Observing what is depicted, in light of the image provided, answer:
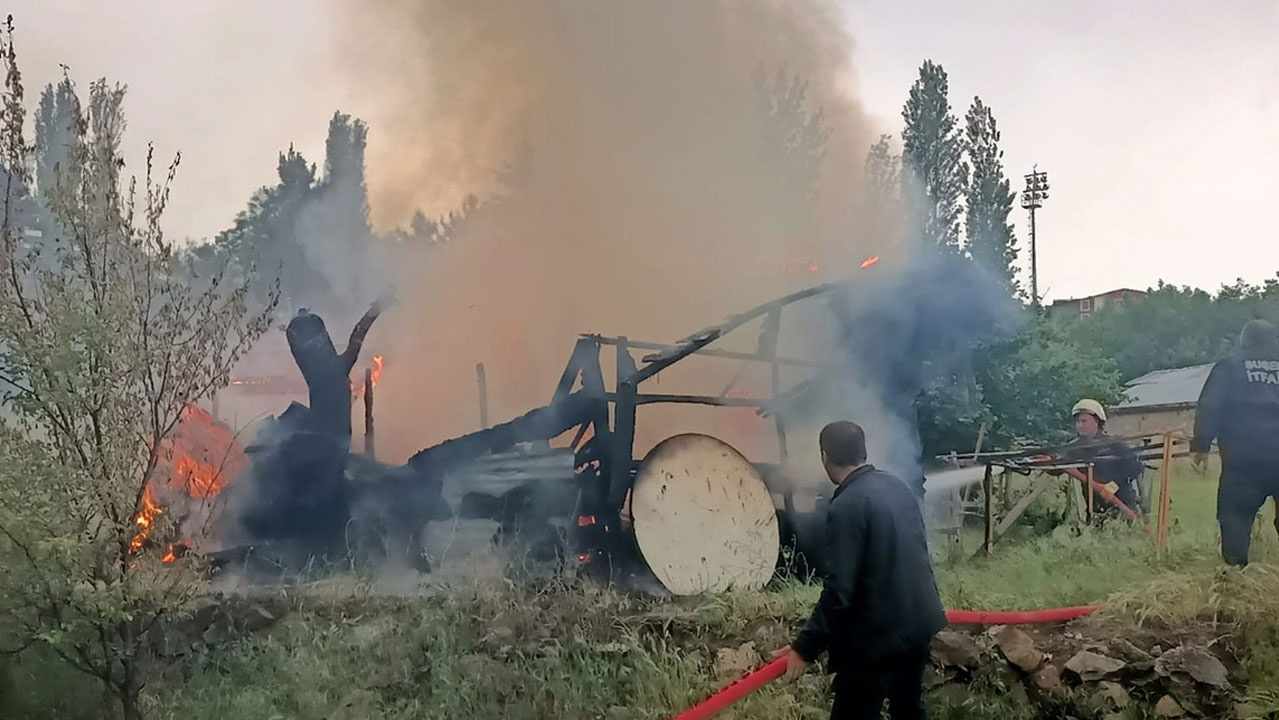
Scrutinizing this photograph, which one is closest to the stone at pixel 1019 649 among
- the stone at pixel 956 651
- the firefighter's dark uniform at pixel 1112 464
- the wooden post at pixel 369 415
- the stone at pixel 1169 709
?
the stone at pixel 956 651

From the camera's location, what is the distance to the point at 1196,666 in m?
5.42

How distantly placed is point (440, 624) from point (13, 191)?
3914 millimetres

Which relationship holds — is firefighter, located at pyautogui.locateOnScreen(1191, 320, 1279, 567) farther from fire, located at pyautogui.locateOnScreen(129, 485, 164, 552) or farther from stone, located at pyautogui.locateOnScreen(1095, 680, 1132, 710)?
fire, located at pyautogui.locateOnScreen(129, 485, 164, 552)

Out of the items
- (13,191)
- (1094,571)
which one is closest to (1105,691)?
(1094,571)

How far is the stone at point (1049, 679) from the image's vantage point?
5.49 meters

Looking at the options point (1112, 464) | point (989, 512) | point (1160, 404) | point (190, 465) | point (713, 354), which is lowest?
point (989, 512)

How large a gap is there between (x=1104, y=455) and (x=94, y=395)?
6.80 metres

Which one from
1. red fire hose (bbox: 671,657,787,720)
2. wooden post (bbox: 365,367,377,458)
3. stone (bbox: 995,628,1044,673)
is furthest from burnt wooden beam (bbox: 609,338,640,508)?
stone (bbox: 995,628,1044,673)

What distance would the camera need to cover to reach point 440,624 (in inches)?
259

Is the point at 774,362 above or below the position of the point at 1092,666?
above

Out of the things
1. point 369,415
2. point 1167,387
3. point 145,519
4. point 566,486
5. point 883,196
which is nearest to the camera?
point 145,519

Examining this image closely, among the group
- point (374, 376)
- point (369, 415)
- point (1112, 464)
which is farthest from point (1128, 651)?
point (374, 376)

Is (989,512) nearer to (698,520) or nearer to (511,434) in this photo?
(698,520)

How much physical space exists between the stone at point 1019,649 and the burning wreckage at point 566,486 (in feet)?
5.90
